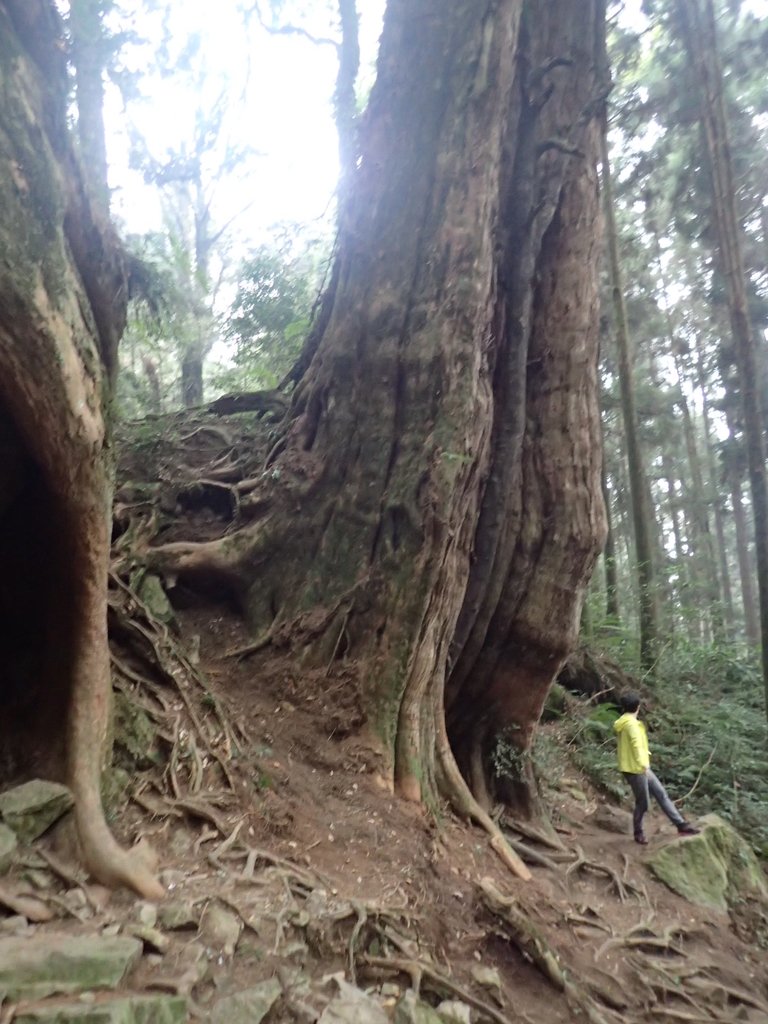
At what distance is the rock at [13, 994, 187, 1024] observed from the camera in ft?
7.43

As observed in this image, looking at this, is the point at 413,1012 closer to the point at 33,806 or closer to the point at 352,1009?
the point at 352,1009

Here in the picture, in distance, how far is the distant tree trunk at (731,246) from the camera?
29.2ft

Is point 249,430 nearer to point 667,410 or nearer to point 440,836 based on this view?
point 440,836

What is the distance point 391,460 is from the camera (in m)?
6.31

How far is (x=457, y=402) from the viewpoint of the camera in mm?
6055

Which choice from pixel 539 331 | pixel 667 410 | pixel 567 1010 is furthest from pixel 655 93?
pixel 567 1010

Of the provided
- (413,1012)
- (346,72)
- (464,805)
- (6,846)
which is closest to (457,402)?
(464,805)

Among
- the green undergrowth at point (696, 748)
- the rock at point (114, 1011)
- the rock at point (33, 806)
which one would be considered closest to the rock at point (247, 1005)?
the rock at point (114, 1011)

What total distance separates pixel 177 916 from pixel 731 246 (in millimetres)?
9988

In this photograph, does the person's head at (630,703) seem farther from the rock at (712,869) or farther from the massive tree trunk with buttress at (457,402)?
the rock at (712,869)

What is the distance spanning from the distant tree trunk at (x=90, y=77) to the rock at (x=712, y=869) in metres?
7.08

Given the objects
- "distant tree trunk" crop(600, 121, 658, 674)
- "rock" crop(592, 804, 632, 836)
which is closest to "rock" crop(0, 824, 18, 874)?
"rock" crop(592, 804, 632, 836)

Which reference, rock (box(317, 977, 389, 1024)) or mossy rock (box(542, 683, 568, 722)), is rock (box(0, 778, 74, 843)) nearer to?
rock (box(317, 977, 389, 1024))

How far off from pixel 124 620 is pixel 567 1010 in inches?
138
